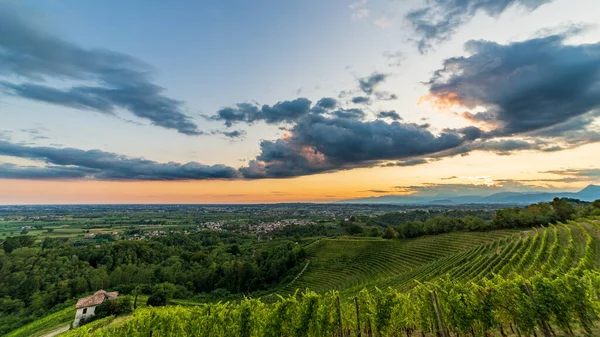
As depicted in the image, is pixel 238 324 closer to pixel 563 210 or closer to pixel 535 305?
pixel 535 305

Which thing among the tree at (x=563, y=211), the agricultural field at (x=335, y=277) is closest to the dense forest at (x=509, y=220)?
the tree at (x=563, y=211)

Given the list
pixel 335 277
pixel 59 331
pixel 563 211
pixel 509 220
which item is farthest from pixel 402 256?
pixel 59 331

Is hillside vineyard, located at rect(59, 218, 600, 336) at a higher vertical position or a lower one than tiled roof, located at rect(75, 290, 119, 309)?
higher

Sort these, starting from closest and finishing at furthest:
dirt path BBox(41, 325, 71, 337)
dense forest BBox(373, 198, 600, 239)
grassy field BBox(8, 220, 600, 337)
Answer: grassy field BBox(8, 220, 600, 337)
dirt path BBox(41, 325, 71, 337)
dense forest BBox(373, 198, 600, 239)

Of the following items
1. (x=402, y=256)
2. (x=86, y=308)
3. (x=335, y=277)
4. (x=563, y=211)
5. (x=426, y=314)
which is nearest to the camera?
(x=426, y=314)

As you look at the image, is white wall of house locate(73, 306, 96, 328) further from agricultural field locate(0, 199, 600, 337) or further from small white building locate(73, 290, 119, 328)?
agricultural field locate(0, 199, 600, 337)

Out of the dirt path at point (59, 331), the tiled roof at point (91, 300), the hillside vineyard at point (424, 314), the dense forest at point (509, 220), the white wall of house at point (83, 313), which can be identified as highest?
the hillside vineyard at point (424, 314)

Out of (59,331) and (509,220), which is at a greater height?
(509,220)

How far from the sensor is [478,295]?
39.6 feet

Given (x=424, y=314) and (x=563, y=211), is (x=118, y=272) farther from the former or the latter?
(x=563, y=211)

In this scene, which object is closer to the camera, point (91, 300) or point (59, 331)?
point (59, 331)

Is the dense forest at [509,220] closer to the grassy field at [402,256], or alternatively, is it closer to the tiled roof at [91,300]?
the grassy field at [402,256]

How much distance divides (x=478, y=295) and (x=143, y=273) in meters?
89.6

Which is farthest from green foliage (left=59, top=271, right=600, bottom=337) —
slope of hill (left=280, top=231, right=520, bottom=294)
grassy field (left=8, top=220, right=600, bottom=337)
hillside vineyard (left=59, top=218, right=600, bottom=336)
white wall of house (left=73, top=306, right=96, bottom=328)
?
slope of hill (left=280, top=231, right=520, bottom=294)
